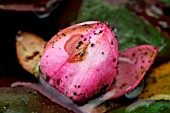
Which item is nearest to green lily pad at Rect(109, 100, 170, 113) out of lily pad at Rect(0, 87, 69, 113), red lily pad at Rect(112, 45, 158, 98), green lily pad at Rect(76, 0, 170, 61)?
red lily pad at Rect(112, 45, 158, 98)

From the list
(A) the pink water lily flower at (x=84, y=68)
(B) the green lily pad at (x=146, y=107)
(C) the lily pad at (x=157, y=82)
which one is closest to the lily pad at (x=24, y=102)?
(A) the pink water lily flower at (x=84, y=68)

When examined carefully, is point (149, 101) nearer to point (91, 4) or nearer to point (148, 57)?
point (148, 57)

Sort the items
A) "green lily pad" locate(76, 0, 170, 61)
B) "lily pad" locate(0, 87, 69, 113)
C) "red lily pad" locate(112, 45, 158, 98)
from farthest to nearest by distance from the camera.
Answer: "green lily pad" locate(76, 0, 170, 61) < "red lily pad" locate(112, 45, 158, 98) < "lily pad" locate(0, 87, 69, 113)

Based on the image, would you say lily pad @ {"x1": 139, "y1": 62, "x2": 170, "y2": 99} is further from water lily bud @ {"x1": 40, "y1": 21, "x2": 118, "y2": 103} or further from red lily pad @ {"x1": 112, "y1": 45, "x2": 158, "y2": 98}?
water lily bud @ {"x1": 40, "y1": 21, "x2": 118, "y2": 103}

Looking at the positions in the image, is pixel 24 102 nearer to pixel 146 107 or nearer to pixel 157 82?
pixel 146 107

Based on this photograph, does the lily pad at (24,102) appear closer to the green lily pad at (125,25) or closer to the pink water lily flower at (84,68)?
the pink water lily flower at (84,68)

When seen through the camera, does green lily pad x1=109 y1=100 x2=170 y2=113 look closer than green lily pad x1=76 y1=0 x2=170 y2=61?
Yes

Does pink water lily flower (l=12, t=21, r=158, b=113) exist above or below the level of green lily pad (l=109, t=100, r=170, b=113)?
above

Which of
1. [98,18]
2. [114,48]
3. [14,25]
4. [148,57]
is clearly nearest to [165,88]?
[148,57]
